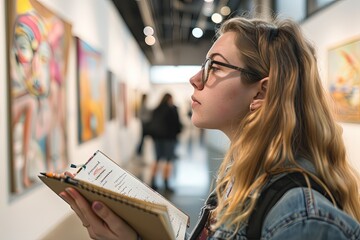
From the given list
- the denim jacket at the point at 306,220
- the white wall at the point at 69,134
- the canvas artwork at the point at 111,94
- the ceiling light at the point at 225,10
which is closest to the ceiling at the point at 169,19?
the ceiling light at the point at 225,10

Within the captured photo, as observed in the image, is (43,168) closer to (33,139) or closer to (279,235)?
(33,139)

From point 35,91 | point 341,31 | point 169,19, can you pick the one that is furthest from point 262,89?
point 169,19

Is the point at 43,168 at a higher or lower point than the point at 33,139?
lower

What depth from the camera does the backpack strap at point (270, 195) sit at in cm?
88

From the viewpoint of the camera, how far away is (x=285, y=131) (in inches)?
38.7

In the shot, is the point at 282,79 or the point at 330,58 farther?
the point at 330,58

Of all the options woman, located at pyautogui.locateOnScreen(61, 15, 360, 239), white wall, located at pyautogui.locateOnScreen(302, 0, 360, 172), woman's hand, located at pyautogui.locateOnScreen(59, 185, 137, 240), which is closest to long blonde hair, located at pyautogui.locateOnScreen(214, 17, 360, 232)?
woman, located at pyautogui.locateOnScreen(61, 15, 360, 239)

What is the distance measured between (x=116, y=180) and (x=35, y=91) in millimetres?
1973

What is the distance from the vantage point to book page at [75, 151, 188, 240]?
44.0 inches

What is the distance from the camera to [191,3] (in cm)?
1032

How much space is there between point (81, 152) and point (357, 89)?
3051 millimetres

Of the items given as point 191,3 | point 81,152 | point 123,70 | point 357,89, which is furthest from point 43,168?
point 191,3

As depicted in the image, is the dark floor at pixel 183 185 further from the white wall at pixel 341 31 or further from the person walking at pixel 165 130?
the white wall at pixel 341 31

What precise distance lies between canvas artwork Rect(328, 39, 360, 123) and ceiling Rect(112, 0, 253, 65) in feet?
13.5
